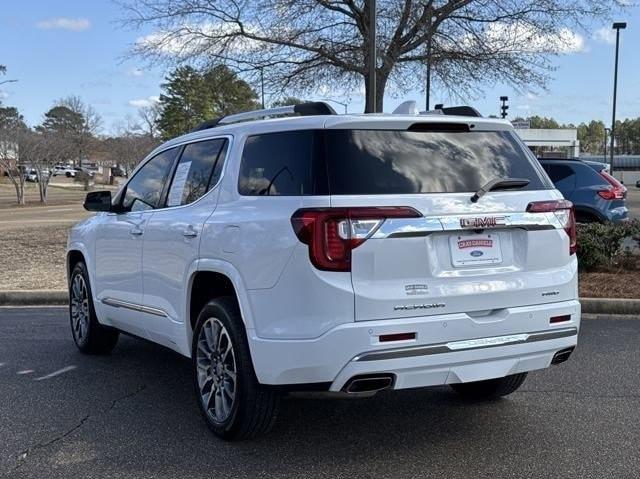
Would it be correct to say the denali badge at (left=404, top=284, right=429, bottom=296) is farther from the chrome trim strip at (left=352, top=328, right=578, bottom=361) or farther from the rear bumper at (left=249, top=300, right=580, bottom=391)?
the chrome trim strip at (left=352, top=328, right=578, bottom=361)

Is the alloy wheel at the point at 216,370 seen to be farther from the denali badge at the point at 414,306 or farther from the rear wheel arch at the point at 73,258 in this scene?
the rear wheel arch at the point at 73,258

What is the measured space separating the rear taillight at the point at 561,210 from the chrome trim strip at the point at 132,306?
252cm

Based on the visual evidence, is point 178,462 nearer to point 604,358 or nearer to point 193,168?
point 193,168

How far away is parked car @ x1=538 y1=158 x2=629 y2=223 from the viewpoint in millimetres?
11344

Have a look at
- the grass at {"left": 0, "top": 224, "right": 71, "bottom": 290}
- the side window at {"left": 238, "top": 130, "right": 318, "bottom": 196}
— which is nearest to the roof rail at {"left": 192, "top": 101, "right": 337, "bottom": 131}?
the side window at {"left": 238, "top": 130, "right": 318, "bottom": 196}

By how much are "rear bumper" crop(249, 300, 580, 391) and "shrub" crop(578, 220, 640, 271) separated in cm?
593

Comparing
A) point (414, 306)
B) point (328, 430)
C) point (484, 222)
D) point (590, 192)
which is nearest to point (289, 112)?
point (484, 222)

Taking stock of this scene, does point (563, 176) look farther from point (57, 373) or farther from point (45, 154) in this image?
point (45, 154)

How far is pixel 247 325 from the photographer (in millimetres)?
3811

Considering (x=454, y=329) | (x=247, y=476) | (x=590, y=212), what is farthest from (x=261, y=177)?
(x=590, y=212)

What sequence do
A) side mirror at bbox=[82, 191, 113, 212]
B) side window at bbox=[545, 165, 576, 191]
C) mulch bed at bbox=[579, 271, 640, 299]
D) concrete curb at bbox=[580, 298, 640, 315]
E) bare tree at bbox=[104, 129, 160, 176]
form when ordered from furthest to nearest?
bare tree at bbox=[104, 129, 160, 176]
side window at bbox=[545, 165, 576, 191]
mulch bed at bbox=[579, 271, 640, 299]
concrete curb at bbox=[580, 298, 640, 315]
side mirror at bbox=[82, 191, 113, 212]

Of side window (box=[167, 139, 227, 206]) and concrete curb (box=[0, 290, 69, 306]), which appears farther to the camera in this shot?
concrete curb (box=[0, 290, 69, 306])

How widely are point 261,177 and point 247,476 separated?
5.37 feet

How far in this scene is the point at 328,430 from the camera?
438 centimetres
